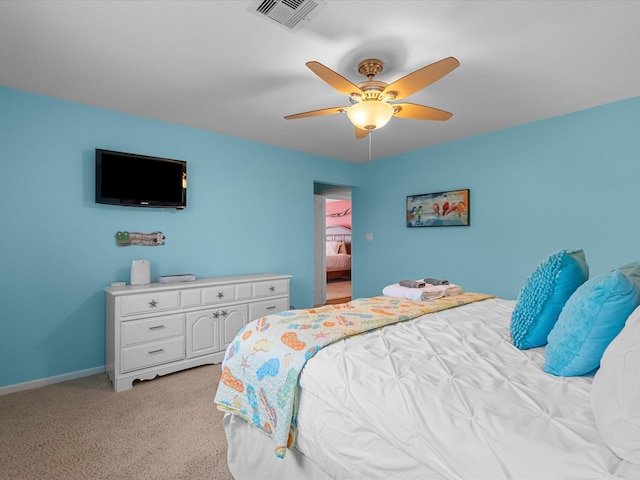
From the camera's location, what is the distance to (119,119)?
10.00 feet

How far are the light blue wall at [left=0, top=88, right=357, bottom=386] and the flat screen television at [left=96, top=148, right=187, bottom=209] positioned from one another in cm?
14

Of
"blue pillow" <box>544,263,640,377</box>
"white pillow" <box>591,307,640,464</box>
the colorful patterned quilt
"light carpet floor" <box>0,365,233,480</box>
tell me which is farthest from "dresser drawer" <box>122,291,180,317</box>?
"white pillow" <box>591,307,640,464</box>

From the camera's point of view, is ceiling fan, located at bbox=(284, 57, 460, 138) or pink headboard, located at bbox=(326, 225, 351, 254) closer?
ceiling fan, located at bbox=(284, 57, 460, 138)

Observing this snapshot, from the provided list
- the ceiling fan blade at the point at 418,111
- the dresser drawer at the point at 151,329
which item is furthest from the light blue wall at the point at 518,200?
the dresser drawer at the point at 151,329

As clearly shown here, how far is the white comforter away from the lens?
77cm

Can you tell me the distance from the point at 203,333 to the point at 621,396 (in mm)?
2949

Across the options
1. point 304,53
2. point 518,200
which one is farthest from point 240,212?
point 518,200

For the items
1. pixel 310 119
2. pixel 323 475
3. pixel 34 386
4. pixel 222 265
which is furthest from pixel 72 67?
pixel 323 475

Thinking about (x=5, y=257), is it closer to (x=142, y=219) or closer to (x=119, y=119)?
(x=142, y=219)

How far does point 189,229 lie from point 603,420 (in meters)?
3.41

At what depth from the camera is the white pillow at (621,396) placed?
2.27ft

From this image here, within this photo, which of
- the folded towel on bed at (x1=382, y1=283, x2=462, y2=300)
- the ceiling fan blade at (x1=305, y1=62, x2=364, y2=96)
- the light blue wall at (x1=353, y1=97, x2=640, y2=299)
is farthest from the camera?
the light blue wall at (x1=353, y1=97, x2=640, y2=299)

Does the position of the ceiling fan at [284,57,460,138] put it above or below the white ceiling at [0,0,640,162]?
below

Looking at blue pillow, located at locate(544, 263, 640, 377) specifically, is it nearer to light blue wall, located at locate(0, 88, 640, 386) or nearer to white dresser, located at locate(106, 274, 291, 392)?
light blue wall, located at locate(0, 88, 640, 386)
